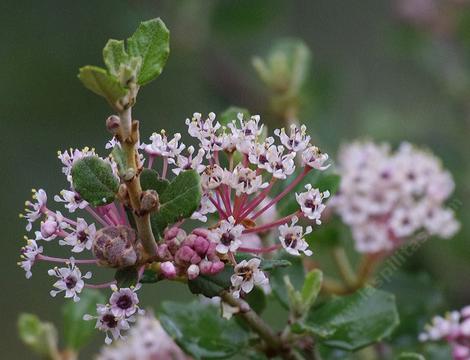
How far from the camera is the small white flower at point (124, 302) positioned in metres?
1.53

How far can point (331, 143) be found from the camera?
3629 millimetres

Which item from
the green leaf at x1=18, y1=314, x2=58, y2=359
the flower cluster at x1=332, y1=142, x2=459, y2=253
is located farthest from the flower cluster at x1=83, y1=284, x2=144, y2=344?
the flower cluster at x1=332, y1=142, x2=459, y2=253

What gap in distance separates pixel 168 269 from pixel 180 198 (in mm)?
126

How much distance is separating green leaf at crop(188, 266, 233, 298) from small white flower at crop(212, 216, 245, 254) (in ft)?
0.18

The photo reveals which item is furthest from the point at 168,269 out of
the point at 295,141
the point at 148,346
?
the point at 148,346

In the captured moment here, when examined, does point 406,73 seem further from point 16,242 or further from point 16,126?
point 16,242

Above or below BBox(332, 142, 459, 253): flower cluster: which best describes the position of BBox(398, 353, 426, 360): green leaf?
below

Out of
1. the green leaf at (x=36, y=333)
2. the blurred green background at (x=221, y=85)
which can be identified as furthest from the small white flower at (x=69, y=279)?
the blurred green background at (x=221, y=85)

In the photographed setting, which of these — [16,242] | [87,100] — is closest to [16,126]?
[87,100]

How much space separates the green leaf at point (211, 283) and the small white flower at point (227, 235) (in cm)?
6

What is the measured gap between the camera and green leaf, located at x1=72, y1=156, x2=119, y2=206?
1.51 m

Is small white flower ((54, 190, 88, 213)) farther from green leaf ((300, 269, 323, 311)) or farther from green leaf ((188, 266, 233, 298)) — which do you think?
green leaf ((300, 269, 323, 311))

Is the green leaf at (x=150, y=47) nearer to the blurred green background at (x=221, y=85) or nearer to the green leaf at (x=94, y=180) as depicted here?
the green leaf at (x=94, y=180)

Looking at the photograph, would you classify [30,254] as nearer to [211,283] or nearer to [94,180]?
[94,180]
